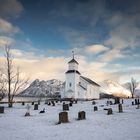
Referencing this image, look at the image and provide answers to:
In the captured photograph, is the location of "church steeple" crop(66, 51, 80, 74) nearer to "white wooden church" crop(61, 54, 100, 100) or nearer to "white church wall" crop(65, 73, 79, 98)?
"white wooden church" crop(61, 54, 100, 100)

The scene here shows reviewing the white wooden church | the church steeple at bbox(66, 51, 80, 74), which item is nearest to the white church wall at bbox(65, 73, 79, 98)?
the white wooden church

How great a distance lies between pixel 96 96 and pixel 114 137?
69.7 meters

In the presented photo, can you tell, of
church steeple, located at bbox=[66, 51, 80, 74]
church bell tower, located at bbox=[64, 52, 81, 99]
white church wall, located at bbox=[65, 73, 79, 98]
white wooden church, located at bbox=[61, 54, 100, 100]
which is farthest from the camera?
church steeple, located at bbox=[66, 51, 80, 74]

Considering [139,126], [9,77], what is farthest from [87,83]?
[139,126]

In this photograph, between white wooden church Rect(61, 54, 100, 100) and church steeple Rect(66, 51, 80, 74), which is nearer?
white wooden church Rect(61, 54, 100, 100)

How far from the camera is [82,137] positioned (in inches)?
450

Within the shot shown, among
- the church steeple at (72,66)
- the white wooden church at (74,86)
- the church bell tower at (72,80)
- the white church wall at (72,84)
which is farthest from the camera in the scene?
the church steeple at (72,66)

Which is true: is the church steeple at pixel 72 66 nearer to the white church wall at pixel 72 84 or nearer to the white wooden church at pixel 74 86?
the white wooden church at pixel 74 86

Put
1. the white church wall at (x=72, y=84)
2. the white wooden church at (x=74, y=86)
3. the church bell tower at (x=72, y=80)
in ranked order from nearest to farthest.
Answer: the white church wall at (x=72, y=84) < the church bell tower at (x=72, y=80) < the white wooden church at (x=74, y=86)

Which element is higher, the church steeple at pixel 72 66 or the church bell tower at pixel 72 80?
the church steeple at pixel 72 66

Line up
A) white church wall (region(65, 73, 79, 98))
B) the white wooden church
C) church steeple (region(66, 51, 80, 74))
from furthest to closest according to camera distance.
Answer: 1. church steeple (region(66, 51, 80, 74))
2. the white wooden church
3. white church wall (region(65, 73, 79, 98))

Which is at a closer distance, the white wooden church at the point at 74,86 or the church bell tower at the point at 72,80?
the church bell tower at the point at 72,80

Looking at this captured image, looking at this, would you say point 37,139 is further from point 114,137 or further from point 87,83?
point 87,83

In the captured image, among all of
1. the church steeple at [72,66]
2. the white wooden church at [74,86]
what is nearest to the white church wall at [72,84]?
the white wooden church at [74,86]
